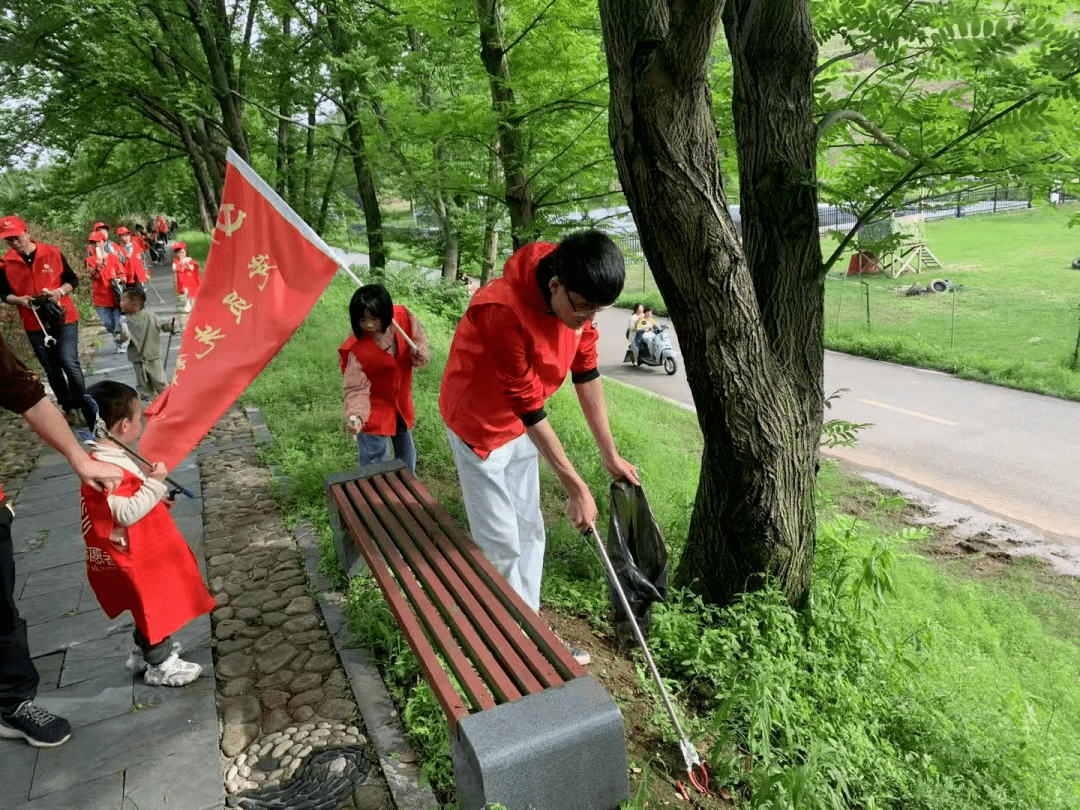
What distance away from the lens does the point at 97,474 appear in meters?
2.83

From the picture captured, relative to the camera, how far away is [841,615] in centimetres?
406

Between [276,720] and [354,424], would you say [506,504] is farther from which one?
[354,424]

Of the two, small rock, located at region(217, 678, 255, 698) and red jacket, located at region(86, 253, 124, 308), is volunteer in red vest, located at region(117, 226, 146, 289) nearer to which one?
red jacket, located at region(86, 253, 124, 308)

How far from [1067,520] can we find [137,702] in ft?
28.0

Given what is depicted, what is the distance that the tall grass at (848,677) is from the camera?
2996mm

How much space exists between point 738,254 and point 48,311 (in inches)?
254

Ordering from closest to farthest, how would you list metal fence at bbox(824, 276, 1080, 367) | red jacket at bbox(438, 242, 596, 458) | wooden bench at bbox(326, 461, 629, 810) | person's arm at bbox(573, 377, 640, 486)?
wooden bench at bbox(326, 461, 629, 810), red jacket at bbox(438, 242, 596, 458), person's arm at bbox(573, 377, 640, 486), metal fence at bbox(824, 276, 1080, 367)

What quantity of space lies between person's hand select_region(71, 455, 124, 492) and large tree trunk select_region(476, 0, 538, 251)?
5.67 m

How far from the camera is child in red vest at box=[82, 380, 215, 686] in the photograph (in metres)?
3.18

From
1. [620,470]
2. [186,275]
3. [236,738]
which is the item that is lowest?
[236,738]

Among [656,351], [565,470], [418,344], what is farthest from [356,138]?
[565,470]

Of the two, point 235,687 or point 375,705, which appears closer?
point 375,705

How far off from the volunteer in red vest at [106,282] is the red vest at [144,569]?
7685 mm

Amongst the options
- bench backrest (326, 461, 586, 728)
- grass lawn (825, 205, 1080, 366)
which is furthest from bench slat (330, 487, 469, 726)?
grass lawn (825, 205, 1080, 366)
